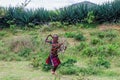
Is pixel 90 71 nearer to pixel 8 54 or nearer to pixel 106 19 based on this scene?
pixel 8 54

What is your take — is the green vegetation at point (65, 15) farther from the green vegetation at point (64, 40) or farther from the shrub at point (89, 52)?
the shrub at point (89, 52)

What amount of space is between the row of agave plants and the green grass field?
480mm

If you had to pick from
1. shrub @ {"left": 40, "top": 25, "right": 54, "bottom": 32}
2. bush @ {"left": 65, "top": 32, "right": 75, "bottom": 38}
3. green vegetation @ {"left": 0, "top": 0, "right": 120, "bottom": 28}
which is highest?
green vegetation @ {"left": 0, "top": 0, "right": 120, "bottom": 28}

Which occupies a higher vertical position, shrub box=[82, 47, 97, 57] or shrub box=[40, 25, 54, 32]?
shrub box=[40, 25, 54, 32]

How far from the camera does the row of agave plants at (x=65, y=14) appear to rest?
709 inches

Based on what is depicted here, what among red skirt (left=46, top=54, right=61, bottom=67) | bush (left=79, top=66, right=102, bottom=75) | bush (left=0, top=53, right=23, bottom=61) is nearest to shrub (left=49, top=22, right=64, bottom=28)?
bush (left=0, top=53, right=23, bottom=61)

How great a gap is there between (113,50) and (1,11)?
6936 millimetres

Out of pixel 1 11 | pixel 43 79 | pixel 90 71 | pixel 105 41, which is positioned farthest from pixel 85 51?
pixel 1 11

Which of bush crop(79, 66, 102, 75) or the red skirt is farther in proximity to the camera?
bush crop(79, 66, 102, 75)

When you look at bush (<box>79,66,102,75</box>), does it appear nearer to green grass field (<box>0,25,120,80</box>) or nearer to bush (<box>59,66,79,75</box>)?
green grass field (<box>0,25,120,80</box>)

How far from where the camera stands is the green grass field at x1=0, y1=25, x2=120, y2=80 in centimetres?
969

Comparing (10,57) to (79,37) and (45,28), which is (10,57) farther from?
(45,28)

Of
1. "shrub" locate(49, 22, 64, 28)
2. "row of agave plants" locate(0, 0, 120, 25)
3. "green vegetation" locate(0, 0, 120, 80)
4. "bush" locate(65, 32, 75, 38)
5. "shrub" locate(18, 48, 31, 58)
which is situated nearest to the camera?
"green vegetation" locate(0, 0, 120, 80)

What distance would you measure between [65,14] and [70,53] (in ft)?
15.2
